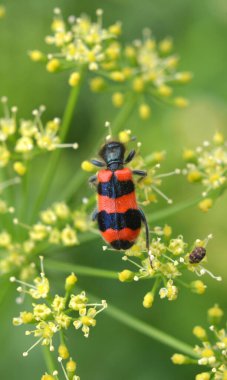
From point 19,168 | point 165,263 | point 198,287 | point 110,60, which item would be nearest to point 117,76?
point 110,60

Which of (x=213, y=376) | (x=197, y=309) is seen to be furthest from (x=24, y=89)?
(x=213, y=376)

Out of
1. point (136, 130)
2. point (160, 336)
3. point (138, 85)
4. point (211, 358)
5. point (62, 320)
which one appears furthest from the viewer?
point (136, 130)

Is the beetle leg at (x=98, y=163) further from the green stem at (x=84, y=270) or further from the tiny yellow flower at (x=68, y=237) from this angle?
the green stem at (x=84, y=270)

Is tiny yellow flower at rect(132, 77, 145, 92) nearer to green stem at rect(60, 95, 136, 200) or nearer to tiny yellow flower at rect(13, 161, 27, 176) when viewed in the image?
green stem at rect(60, 95, 136, 200)

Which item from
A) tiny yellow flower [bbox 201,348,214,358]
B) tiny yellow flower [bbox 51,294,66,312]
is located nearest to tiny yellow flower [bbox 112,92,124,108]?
tiny yellow flower [bbox 51,294,66,312]

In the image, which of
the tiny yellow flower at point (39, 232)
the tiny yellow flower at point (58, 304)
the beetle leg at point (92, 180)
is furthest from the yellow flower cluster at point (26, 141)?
the tiny yellow flower at point (58, 304)

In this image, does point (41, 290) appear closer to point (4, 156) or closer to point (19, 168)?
point (19, 168)
